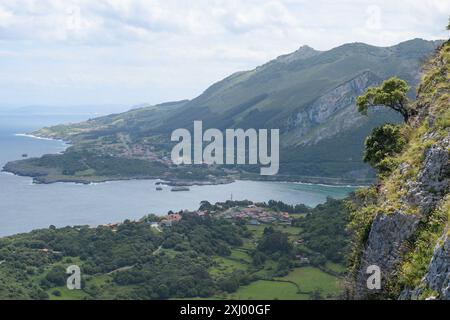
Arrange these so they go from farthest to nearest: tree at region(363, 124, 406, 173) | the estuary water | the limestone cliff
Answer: the estuary water, tree at region(363, 124, 406, 173), the limestone cliff

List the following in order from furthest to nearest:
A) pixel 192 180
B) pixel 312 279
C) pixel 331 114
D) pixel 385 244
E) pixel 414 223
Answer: pixel 331 114
pixel 192 180
pixel 312 279
pixel 385 244
pixel 414 223

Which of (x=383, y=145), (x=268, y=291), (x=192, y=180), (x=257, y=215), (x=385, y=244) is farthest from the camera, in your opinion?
(x=192, y=180)

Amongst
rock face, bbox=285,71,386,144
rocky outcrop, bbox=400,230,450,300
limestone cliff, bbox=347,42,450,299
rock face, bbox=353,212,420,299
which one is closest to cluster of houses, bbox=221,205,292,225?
limestone cliff, bbox=347,42,450,299

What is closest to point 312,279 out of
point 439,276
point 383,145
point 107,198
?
point 383,145

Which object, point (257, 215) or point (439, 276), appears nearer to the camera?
A: point (439, 276)

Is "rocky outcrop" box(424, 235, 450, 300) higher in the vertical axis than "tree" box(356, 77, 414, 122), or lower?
lower

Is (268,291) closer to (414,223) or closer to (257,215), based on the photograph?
(257,215)

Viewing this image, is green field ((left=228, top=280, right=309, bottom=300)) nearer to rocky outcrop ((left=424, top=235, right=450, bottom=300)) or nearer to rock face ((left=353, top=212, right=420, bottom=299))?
rock face ((left=353, top=212, right=420, bottom=299))

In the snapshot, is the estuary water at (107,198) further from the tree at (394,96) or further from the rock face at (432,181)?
the rock face at (432,181)
